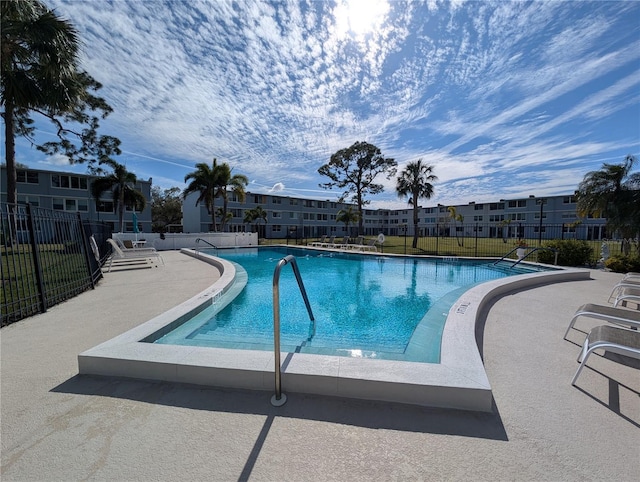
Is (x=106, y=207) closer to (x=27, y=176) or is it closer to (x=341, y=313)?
(x=27, y=176)

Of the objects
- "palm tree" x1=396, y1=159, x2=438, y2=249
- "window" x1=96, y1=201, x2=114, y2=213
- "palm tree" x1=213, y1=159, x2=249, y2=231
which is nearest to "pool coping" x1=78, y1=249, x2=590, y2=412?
"palm tree" x1=396, y1=159, x2=438, y2=249

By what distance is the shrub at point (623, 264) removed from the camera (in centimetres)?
939

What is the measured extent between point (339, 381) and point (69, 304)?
19.7 feet

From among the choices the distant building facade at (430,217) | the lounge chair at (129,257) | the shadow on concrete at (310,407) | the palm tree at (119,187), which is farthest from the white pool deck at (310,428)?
the distant building facade at (430,217)

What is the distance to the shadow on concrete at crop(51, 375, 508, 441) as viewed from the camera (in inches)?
81.6

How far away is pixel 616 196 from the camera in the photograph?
1139 cm

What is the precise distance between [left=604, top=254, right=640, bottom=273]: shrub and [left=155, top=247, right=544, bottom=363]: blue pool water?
300cm

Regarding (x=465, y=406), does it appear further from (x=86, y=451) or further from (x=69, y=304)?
(x=69, y=304)

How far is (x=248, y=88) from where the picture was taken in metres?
10.5

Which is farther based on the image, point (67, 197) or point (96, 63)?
point (67, 197)

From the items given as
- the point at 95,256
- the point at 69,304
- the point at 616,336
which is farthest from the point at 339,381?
the point at 95,256

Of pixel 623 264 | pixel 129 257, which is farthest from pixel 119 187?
pixel 623 264

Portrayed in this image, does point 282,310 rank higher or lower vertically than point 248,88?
lower

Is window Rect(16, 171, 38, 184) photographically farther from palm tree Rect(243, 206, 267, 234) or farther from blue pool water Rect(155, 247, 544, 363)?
blue pool water Rect(155, 247, 544, 363)
